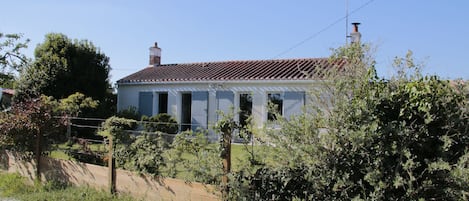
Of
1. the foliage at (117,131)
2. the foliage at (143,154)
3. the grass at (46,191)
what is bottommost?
the grass at (46,191)

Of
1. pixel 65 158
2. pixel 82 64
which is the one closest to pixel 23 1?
pixel 65 158

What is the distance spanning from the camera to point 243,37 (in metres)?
17.4

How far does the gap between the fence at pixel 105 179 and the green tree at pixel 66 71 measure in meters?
9.48

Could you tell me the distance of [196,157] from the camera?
18.0ft

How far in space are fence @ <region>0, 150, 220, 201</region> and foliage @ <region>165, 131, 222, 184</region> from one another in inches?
5.5

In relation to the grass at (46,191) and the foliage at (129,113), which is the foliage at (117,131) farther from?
the foliage at (129,113)

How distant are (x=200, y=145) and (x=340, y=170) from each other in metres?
2.06

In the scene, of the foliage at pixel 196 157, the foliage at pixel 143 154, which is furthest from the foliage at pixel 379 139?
the foliage at pixel 143 154

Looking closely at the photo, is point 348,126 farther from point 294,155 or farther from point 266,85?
point 266,85

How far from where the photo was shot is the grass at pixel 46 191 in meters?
6.79

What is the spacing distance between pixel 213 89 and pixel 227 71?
1641 mm

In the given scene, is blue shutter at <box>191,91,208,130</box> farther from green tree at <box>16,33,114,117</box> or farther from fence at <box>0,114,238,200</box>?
fence at <box>0,114,238,200</box>

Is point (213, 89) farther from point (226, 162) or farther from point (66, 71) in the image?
Result: point (226, 162)

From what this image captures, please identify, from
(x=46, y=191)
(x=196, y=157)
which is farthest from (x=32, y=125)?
(x=196, y=157)
